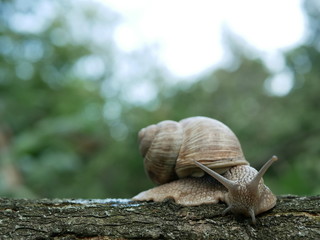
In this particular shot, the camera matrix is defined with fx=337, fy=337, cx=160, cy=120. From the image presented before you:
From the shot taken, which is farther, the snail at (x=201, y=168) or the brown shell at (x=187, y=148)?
the brown shell at (x=187, y=148)

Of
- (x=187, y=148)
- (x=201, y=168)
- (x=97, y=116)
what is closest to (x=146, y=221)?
(x=201, y=168)

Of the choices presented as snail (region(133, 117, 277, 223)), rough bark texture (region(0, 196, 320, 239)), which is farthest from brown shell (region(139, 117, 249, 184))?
rough bark texture (region(0, 196, 320, 239))

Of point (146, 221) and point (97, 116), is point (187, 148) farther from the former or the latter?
point (97, 116)

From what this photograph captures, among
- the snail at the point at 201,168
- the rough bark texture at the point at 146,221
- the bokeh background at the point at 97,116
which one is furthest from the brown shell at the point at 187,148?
the bokeh background at the point at 97,116

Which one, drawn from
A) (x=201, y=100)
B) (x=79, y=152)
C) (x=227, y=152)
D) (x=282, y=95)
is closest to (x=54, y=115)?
(x=79, y=152)

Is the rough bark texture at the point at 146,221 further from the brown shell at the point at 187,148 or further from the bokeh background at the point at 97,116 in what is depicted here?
the bokeh background at the point at 97,116

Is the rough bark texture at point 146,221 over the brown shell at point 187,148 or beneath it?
beneath

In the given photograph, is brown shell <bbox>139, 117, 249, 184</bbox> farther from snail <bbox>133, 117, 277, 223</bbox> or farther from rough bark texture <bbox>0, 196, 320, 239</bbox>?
rough bark texture <bbox>0, 196, 320, 239</bbox>
